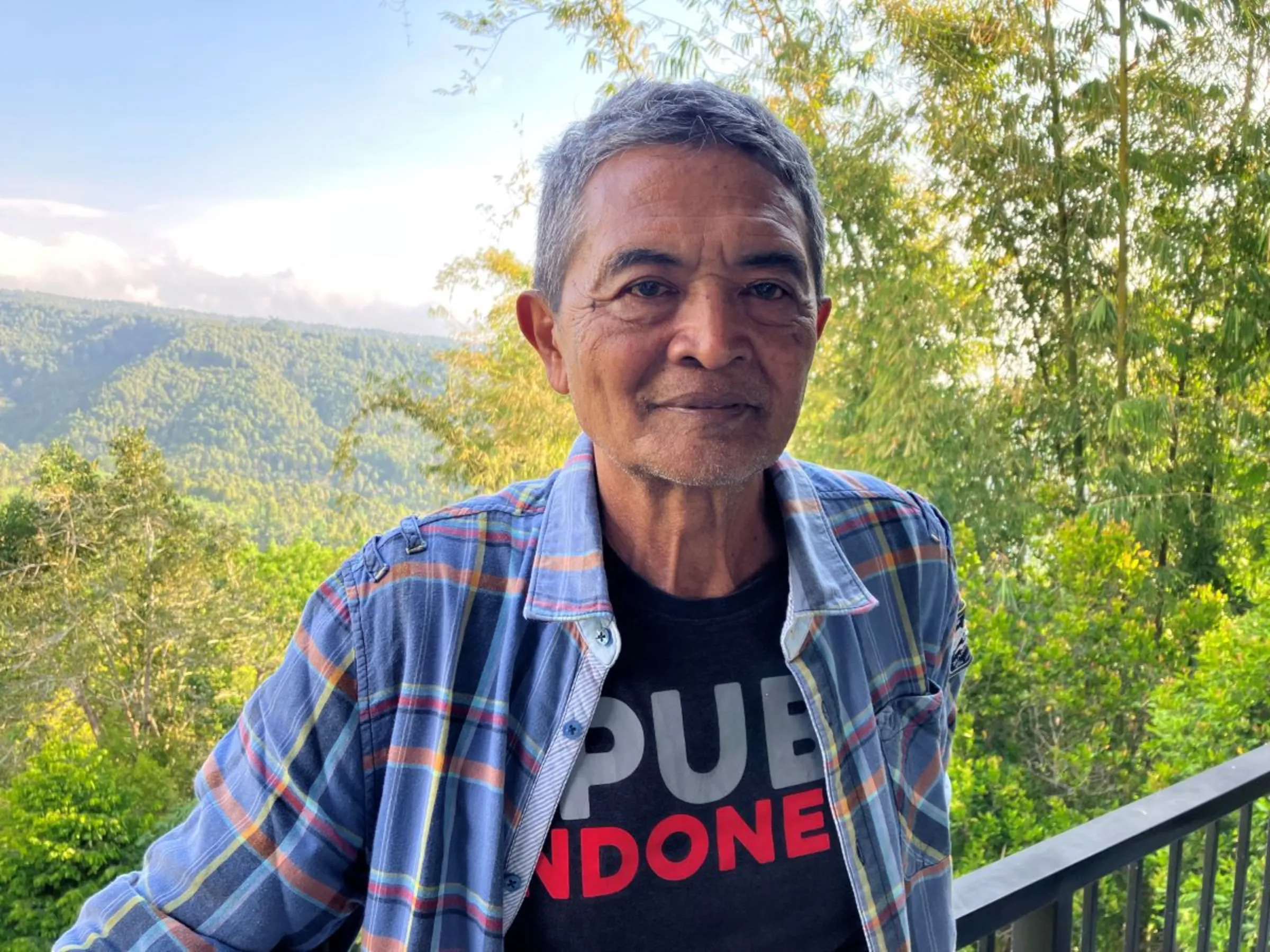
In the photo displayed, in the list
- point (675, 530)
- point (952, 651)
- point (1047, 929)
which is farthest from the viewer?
point (1047, 929)

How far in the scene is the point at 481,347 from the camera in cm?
495

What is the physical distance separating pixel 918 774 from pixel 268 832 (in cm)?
58

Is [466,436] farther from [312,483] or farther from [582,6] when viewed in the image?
[582,6]

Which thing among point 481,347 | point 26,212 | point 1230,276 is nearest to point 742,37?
point 481,347

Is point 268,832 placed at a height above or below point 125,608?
above

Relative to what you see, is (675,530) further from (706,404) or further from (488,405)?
(488,405)

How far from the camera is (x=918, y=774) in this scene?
2.85ft

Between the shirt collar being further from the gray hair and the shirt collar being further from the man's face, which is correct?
the gray hair

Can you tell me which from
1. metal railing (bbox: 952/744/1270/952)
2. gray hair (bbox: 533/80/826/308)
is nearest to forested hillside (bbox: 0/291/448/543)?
metal railing (bbox: 952/744/1270/952)

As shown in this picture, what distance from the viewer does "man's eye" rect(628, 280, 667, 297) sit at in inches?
28.4

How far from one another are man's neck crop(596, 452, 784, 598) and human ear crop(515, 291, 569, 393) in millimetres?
81

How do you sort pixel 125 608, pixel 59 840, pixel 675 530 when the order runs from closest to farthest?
pixel 675 530
pixel 59 840
pixel 125 608

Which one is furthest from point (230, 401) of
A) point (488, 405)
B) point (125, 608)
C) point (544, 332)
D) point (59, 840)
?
point (544, 332)

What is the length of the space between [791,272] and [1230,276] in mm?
4221
